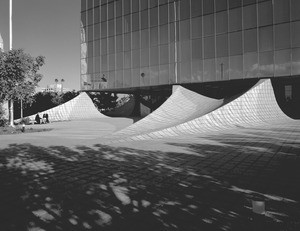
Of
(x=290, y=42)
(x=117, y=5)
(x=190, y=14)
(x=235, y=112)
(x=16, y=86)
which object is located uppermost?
(x=117, y=5)

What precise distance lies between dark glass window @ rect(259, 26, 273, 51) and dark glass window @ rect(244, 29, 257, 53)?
21.4 inches

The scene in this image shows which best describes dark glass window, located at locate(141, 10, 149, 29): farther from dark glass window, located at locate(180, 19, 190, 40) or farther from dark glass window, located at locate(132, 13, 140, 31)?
dark glass window, located at locate(180, 19, 190, 40)

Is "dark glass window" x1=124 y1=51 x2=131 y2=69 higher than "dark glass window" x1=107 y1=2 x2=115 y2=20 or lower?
lower

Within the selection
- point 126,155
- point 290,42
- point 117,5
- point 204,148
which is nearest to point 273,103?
point 290,42

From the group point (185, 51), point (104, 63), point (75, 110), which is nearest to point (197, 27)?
point (185, 51)

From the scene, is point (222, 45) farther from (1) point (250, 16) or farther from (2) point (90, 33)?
(2) point (90, 33)

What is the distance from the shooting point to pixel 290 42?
22.2 metres

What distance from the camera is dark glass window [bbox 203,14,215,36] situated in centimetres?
2568

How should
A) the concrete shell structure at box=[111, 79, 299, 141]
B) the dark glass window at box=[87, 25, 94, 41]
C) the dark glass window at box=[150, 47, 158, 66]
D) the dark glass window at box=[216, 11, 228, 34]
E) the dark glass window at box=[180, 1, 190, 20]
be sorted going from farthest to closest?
the dark glass window at box=[87, 25, 94, 41], the dark glass window at box=[150, 47, 158, 66], the dark glass window at box=[180, 1, 190, 20], the dark glass window at box=[216, 11, 228, 34], the concrete shell structure at box=[111, 79, 299, 141]

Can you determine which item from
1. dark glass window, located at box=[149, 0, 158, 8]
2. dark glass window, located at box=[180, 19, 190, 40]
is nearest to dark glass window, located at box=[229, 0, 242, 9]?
dark glass window, located at box=[180, 19, 190, 40]

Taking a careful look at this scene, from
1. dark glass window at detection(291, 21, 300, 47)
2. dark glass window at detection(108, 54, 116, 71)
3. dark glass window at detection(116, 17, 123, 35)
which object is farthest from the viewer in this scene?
dark glass window at detection(108, 54, 116, 71)

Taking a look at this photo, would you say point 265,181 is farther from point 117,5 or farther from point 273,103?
point 117,5

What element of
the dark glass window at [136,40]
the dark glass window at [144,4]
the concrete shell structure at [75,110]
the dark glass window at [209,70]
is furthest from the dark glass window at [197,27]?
the concrete shell structure at [75,110]

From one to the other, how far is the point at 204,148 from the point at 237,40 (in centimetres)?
1929
